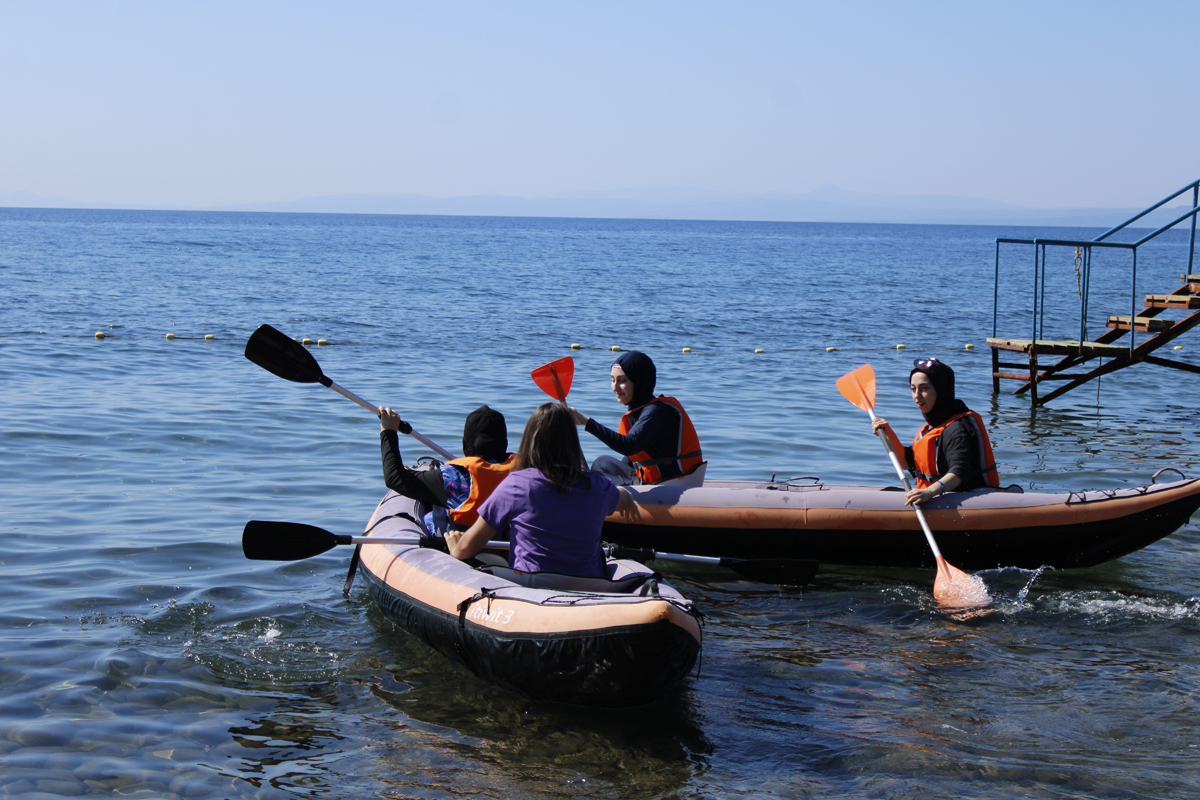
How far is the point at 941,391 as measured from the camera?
6730 mm

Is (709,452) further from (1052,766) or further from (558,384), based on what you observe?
(1052,766)

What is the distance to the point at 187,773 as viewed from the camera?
4289 millimetres

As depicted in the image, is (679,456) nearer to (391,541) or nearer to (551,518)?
(391,541)

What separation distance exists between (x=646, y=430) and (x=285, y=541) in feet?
8.02

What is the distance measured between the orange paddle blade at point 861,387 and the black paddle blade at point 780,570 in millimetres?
2030

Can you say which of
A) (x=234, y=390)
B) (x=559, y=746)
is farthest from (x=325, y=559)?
(x=234, y=390)

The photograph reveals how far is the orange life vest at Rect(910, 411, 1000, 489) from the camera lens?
6805mm

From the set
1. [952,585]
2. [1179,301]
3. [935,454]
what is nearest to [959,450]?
[935,454]

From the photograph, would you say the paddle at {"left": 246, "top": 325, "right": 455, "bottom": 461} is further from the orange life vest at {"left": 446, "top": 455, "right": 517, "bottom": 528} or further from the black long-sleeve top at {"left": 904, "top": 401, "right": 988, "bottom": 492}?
the black long-sleeve top at {"left": 904, "top": 401, "right": 988, "bottom": 492}

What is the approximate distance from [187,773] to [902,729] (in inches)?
119

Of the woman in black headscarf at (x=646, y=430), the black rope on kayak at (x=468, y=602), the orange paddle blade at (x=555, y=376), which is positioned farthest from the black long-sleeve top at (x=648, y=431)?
the black rope on kayak at (x=468, y=602)

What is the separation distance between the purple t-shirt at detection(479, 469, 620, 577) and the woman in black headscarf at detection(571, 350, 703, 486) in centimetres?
193

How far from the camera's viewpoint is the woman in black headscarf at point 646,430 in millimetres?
7027

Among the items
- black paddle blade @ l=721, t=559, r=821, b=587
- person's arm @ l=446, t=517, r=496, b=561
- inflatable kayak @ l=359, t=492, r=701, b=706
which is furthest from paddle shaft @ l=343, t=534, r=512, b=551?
black paddle blade @ l=721, t=559, r=821, b=587
